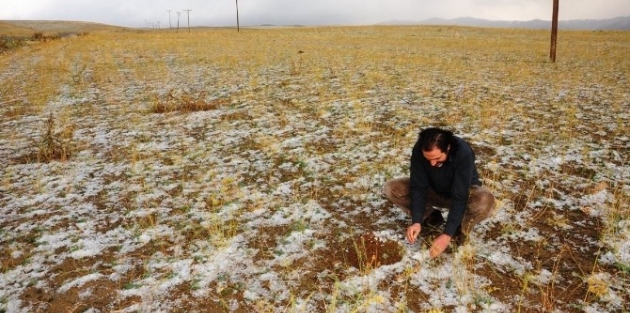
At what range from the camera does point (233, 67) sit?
62.0ft

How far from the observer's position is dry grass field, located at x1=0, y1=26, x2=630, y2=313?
13.3 ft

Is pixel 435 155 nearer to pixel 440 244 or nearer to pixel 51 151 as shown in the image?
pixel 440 244

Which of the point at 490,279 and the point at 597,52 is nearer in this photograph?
the point at 490,279

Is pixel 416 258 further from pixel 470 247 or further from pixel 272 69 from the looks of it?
pixel 272 69

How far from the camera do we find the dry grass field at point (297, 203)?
4.05m

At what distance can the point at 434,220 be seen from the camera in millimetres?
5145

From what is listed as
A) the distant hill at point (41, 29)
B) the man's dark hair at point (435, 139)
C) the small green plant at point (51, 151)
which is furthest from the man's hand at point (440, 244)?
the distant hill at point (41, 29)

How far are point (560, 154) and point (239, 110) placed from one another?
306 inches

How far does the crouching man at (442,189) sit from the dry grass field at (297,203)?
31 cm

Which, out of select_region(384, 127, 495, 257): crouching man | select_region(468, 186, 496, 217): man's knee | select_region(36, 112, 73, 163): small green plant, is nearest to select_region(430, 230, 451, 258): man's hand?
select_region(384, 127, 495, 257): crouching man

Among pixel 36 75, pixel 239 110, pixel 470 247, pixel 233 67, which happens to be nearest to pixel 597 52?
pixel 233 67

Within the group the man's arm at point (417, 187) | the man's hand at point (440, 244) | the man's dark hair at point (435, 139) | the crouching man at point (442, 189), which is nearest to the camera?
the man's dark hair at point (435, 139)

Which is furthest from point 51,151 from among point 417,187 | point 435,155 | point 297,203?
point 435,155

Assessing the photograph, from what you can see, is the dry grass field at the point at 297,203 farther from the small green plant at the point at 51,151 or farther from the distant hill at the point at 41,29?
the distant hill at the point at 41,29
